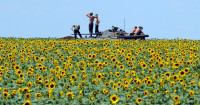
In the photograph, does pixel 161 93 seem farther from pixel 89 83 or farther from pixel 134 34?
pixel 134 34

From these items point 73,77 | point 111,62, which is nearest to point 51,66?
point 111,62

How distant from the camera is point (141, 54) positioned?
51.3 ft

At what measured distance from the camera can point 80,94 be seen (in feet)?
27.1

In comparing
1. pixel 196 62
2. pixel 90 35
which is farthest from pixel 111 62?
pixel 90 35

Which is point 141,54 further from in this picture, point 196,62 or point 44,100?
point 44,100

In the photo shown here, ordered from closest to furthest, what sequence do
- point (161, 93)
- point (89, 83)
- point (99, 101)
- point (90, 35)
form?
point (99, 101) → point (161, 93) → point (89, 83) → point (90, 35)

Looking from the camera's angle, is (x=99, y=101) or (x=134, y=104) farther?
(x=99, y=101)

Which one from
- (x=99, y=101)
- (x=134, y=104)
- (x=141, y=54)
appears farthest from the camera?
(x=141, y=54)

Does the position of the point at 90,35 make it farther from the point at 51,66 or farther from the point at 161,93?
the point at 161,93

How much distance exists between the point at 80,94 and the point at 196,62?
6447 millimetres

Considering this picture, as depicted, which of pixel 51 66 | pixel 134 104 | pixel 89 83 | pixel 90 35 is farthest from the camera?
pixel 90 35

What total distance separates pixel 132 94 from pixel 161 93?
71cm

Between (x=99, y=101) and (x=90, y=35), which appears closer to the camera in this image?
(x=99, y=101)

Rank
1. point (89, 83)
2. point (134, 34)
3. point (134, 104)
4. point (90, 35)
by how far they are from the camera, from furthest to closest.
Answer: point (90, 35), point (134, 34), point (89, 83), point (134, 104)
